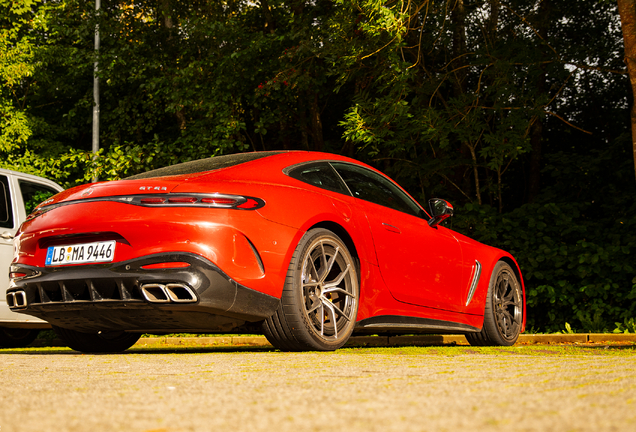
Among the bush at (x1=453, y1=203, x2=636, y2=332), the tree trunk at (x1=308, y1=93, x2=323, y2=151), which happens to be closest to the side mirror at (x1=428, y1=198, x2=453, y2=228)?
the bush at (x1=453, y1=203, x2=636, y2=332)

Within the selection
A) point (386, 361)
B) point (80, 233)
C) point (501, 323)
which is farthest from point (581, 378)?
point (501, 323)

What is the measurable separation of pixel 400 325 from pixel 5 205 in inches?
174

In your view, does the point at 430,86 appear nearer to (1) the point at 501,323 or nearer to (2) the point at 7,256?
(1) the point at 501,323

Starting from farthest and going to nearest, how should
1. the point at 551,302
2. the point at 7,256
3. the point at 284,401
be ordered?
1. the point at 551,302
2. the point at 7,256
3. the point at 284,401

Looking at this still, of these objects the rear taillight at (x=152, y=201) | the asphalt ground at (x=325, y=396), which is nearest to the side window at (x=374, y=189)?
the rear taillight at (x=152, y=201)

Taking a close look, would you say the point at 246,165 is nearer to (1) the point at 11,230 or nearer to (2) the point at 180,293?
(2) the point at 180,293

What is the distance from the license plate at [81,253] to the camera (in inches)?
158

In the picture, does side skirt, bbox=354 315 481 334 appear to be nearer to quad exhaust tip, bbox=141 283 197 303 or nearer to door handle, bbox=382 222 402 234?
door handle, bbox=382 222 402 234

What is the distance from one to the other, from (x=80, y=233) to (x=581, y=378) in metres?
2.99

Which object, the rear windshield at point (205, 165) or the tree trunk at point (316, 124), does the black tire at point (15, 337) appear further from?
the tree trunk at point (316, 124)

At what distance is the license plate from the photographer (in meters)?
4.02

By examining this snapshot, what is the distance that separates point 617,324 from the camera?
9281 millimetres

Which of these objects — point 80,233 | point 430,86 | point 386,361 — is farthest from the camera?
point 430,86

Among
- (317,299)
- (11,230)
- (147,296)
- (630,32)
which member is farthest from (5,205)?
(630,32)
